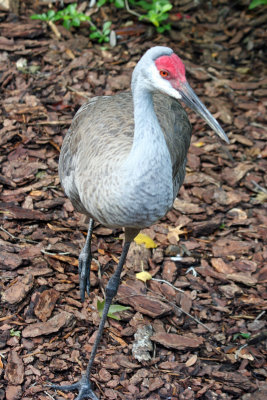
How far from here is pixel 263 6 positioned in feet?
25.5

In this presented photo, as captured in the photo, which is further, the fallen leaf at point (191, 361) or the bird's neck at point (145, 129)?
the fallen leaf at point (191, 361)

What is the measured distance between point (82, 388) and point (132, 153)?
5.44 ft

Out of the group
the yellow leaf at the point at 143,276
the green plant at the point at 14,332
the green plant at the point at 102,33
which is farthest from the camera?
the green plant at the point at 102,33

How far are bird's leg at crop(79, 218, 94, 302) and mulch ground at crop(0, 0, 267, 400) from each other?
96mm

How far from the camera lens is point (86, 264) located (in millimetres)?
4672

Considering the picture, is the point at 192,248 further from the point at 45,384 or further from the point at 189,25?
the point at 189,25

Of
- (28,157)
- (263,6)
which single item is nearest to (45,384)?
(28,157)

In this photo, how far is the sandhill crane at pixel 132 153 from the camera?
3352 millimetres

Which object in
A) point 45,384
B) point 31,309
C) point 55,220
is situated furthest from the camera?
point 55,220

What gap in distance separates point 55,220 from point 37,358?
55.1 inches

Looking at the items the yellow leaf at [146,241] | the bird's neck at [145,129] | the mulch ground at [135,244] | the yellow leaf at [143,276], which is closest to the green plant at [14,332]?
the mulch ground at [135,244]

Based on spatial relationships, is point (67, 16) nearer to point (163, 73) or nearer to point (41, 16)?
point (41, 16)

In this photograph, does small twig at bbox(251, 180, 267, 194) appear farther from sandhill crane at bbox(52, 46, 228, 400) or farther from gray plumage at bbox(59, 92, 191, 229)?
sandhill crane at bbox(52, 46, 228, 400)

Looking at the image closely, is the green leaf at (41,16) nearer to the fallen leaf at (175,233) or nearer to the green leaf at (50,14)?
the green leaf at (50,14)
